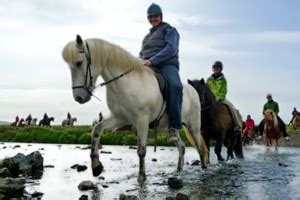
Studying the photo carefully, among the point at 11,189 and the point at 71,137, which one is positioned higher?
the point at 71,137

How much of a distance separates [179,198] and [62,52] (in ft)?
11.3

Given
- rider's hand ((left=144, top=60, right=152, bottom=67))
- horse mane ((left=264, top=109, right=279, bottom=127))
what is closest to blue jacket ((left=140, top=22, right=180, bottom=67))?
rider's hand ((left=144, top=60, right=152, bottom=67))

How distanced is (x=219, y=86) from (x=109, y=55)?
783 centimetres

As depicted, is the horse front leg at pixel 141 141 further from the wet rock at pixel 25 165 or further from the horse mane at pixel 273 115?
the horse mane at pixel 273 115

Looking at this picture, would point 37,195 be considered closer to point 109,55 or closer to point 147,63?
point 109,55

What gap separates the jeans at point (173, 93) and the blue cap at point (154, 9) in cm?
131

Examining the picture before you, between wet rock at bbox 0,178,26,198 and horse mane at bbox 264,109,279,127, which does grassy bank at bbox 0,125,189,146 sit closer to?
horse mane at bbox 264,109,279,127

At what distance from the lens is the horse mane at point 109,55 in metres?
9.16

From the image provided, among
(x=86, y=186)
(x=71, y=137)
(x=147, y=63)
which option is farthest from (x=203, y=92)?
(x=71, y=137)

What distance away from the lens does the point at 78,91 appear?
8852mm

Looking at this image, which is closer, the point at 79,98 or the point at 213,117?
the point at 79,98

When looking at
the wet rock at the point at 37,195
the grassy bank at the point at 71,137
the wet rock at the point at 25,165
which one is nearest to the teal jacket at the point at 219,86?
the wet rock at the point at 25,165

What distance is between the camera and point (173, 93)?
10.4 metres

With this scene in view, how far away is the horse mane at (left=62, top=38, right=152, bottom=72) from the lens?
916 cm
